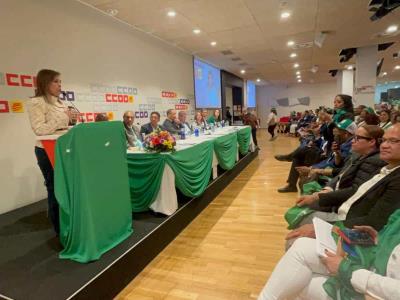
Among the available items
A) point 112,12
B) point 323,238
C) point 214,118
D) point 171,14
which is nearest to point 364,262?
point 323,238

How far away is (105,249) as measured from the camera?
2.12 meters

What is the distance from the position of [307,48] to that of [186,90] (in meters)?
3.70

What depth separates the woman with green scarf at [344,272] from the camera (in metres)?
1.03

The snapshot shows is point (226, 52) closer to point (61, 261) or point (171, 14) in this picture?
point (171, 14)

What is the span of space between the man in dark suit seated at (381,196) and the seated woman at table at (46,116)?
2000 mm

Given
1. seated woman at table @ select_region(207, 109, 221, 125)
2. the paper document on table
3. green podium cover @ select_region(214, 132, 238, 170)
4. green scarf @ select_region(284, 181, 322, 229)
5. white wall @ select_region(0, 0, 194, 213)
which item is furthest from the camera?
seated woman at table @ select_region(207, 109, 221, 125)

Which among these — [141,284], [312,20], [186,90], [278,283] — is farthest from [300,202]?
[186,90]

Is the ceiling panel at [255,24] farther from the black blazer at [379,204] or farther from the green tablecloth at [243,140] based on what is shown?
the black blazer at [379,204]

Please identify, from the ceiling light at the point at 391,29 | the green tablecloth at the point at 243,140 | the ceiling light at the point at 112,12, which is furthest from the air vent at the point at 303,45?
the ceiling light at the point at 112,12

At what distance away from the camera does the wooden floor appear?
6.64 ft

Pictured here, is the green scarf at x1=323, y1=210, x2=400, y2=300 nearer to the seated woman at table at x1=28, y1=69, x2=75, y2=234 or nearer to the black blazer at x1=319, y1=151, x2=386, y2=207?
the black blazer at x1=319, y1=151, x2=386, y2=207

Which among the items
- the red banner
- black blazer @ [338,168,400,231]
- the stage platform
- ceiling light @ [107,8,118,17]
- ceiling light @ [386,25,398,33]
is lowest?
the stage platform

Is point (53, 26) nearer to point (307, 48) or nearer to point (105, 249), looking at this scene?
point (105, 249)

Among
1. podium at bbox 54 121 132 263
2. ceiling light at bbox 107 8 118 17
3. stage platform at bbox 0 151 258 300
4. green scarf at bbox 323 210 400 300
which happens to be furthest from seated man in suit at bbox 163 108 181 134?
green scarf at bbox 323 210 400 300
